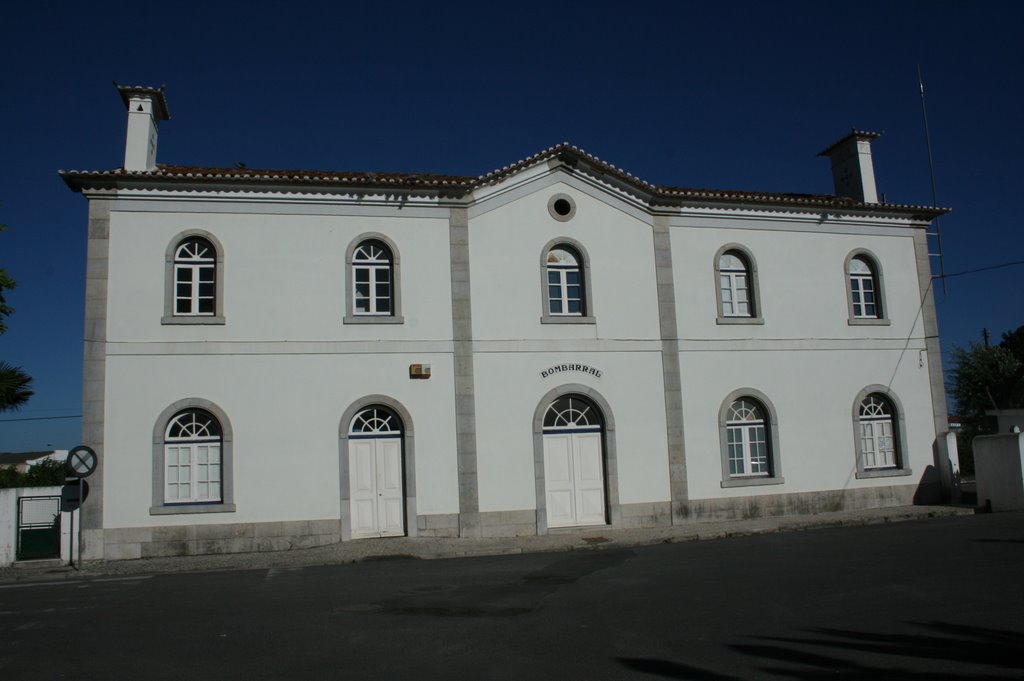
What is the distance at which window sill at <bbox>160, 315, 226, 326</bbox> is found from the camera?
566 inches

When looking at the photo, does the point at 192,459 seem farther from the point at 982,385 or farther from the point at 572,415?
the point at 982,385

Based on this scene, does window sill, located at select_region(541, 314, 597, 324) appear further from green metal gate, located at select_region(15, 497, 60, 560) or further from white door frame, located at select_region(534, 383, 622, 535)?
green metal gate, located at select_region(15, 497, 60, 560)

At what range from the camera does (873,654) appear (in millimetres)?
6145

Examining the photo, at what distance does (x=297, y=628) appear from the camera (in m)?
7.82

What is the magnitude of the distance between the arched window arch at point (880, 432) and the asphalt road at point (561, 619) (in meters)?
5.61

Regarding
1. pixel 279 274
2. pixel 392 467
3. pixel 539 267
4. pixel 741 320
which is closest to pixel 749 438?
pixel 741 320

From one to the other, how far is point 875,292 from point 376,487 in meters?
12.1

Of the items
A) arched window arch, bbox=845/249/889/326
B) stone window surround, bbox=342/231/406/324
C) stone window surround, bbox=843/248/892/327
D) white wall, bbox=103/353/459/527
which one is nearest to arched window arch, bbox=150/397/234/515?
white wall, bbox=103/353/459/527

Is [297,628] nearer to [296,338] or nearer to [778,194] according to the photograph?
[296,338]

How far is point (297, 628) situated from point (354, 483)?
23.2 feet

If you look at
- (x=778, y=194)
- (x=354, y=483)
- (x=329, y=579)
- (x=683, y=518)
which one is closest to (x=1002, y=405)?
(x=778, y=194)

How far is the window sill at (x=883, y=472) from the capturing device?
17.5 meters

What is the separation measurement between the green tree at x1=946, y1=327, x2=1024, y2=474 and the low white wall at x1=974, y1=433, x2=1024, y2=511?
13827 mm

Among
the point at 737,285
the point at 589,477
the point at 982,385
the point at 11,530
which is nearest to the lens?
the point at 11,530
